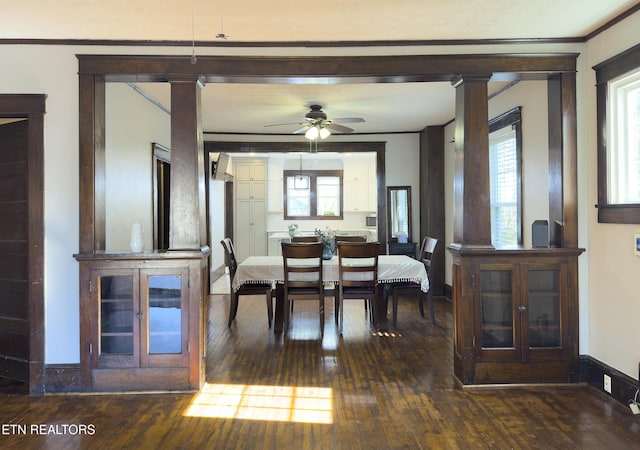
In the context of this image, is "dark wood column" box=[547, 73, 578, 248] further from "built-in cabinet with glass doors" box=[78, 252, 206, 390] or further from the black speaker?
"built-in cabinet with glass doors" box=[78, 252, 206, 390]

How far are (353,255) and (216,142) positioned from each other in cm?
349

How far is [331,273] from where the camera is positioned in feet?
15.4

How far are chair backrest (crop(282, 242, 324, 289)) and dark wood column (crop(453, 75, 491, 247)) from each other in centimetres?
164

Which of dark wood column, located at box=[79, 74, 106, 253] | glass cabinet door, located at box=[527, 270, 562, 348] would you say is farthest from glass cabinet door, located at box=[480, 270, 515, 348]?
dark wood column, located at box=[79, 74, 106, 253]

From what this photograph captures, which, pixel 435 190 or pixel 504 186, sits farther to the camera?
pixel 435 190

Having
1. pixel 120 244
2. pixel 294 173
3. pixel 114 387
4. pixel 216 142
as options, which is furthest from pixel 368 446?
pixel 294 173

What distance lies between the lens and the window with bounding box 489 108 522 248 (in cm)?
446

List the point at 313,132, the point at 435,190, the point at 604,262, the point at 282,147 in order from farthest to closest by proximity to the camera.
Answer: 1. the point at 282,147
2. the point at 435,190
3. the point at 313,132
4. the point at 604,262

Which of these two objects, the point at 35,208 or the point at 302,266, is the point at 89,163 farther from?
the point at 302,266

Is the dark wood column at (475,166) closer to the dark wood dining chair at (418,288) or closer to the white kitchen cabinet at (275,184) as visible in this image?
the dark wood dining chair at (418,288)

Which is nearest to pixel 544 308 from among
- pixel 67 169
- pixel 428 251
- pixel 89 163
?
pixel 428 251

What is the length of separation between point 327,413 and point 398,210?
4.63 meters

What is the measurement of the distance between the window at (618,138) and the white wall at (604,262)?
76mm

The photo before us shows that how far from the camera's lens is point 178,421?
2.69 metres
